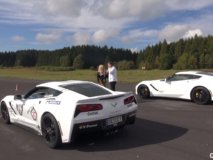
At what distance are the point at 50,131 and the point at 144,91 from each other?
347 inches

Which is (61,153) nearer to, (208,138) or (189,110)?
(208,138)

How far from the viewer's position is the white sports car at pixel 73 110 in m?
7.42

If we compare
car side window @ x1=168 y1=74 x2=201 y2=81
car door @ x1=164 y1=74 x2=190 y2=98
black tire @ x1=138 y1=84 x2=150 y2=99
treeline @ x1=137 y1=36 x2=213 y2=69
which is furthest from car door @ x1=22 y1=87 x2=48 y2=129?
treeline @ x1=137 y1=36 x2=213 y2=69

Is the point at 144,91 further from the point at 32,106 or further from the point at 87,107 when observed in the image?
the point at 87,107

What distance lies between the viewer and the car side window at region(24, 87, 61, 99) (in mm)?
8391

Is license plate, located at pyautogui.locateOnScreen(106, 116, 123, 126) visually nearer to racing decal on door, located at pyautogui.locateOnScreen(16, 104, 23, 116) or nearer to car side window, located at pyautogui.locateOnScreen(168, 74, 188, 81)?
racing decal on door, located at pyautogui.locateOnScreen(16, 104, 23, 116)

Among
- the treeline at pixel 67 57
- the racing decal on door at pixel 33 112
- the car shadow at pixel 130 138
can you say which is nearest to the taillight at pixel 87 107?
the car shadow at pixel 130 138

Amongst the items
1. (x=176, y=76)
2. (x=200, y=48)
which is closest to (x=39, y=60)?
(x=200, y=48)

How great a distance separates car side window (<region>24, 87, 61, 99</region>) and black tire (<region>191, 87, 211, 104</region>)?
6854 millimetres

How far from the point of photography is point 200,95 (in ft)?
45.1

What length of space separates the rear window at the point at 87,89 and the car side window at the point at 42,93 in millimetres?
316

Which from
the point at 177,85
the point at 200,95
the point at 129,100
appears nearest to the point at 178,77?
the point at 177,85

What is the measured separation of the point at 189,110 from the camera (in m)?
12.1

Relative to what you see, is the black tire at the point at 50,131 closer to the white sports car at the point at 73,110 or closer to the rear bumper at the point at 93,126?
the white sports car at the point at 73,110
